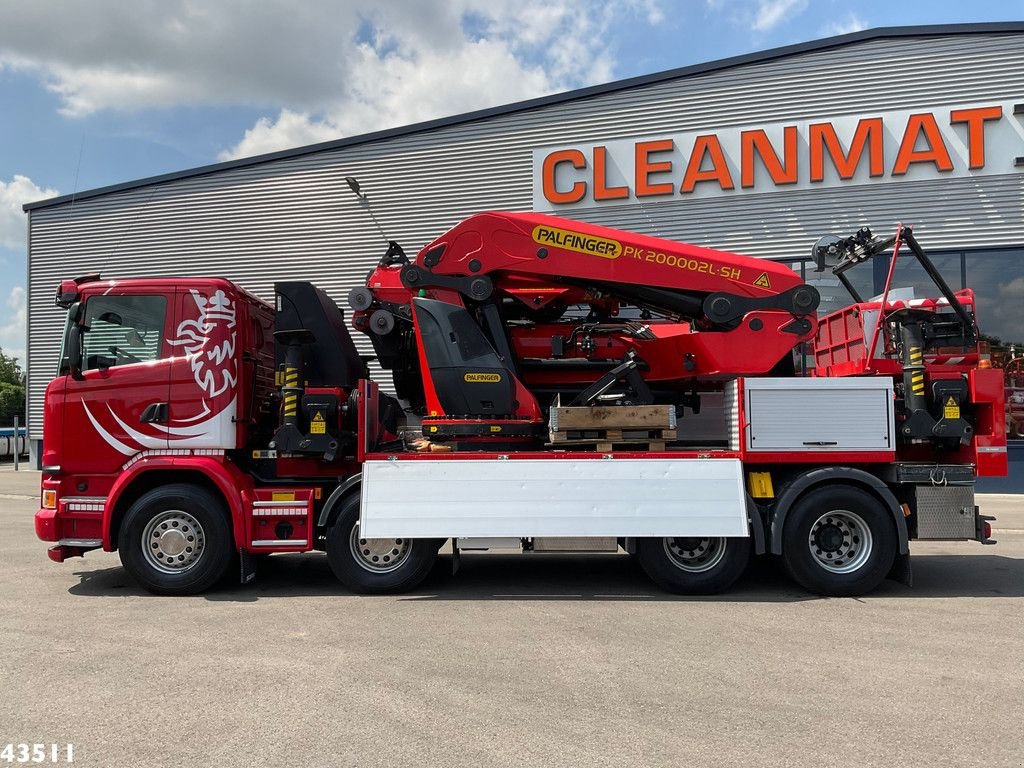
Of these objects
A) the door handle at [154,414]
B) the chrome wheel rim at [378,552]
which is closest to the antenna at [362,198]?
the door handle at [154,414]

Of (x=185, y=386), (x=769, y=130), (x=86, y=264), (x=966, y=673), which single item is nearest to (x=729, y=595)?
(x=966, y=673)

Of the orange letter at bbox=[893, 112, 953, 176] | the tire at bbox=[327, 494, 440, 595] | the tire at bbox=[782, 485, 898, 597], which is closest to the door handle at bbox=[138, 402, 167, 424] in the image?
the tire at bbox=[327, 494, 440, 595]

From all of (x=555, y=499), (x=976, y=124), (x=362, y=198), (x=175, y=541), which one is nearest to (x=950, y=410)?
(x=555, y=499)

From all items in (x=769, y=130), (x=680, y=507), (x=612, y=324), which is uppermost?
(x=769, y=130)

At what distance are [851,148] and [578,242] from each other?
10.4 m

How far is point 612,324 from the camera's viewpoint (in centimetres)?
773

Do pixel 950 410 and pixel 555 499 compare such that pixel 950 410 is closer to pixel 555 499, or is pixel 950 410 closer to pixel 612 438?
pixel 612 438

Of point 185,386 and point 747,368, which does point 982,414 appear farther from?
point 185,386

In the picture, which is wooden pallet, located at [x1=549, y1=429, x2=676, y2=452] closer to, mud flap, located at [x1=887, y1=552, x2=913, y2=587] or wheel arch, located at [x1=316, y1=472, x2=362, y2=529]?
wheel arch, located at [x1=316, y1=472, x2=362, y2=529]

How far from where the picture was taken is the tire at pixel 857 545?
662 centimetres

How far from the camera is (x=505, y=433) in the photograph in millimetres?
6969

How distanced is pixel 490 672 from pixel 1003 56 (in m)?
16.0

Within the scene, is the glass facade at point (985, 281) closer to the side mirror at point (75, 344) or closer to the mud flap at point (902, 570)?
the mud flap at point (902, 570)

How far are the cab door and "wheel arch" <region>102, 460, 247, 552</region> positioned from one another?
8.6 inches
